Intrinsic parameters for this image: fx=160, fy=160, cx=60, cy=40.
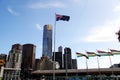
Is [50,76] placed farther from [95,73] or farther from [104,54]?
[104,54]

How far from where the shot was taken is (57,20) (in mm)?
34750

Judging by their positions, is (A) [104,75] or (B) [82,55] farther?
(A) [104,75]

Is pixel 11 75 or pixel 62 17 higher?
pixel 62 17

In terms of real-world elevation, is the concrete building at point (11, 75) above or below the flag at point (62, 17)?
below

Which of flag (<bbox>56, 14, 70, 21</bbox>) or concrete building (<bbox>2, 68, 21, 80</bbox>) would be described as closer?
flag (<bbox>56, 14, 70, 21</bbox>)

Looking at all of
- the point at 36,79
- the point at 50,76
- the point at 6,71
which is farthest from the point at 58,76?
the point at 6,71

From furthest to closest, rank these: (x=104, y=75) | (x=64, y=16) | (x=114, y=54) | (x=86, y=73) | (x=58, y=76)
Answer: (x=58, y=76), (x=86, y=73), (x=104, y=75), (x=114, y=54), (x=64, y=16)

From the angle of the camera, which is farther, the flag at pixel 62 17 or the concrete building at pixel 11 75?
the concrete building at pixel 11 75

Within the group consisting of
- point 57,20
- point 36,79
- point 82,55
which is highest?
point 57,20

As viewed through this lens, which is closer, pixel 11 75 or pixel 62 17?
pixel 62 17

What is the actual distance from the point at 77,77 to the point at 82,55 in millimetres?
39770

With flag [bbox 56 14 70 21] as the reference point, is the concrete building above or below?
below

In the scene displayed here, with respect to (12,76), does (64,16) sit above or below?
above

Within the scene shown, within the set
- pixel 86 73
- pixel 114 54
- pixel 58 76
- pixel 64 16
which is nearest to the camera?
pixel 64 16
